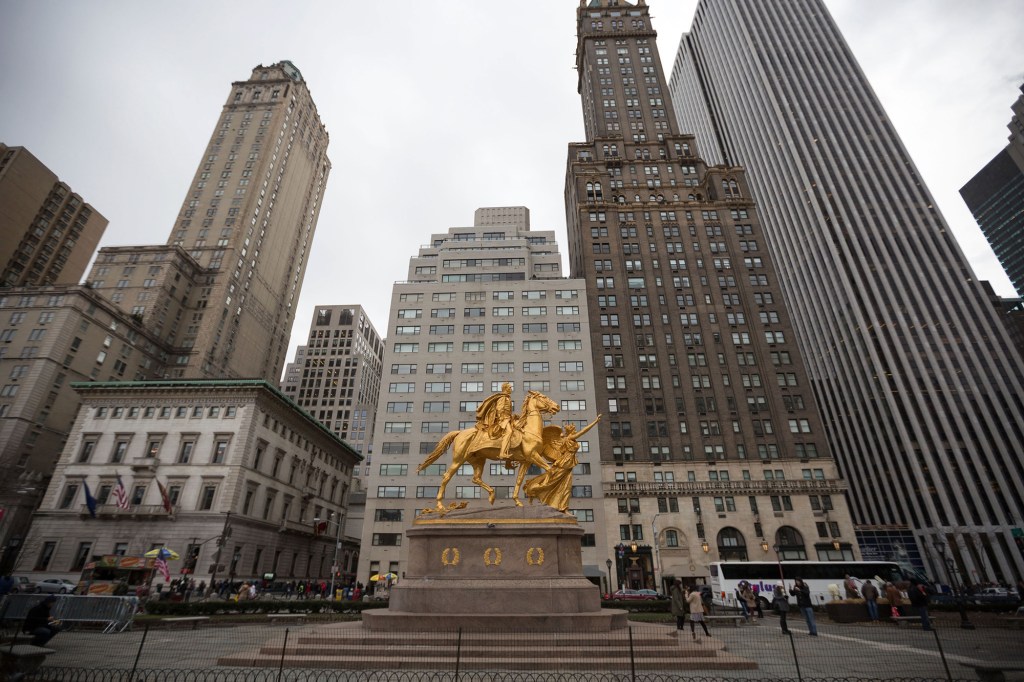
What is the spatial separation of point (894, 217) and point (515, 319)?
92.4m

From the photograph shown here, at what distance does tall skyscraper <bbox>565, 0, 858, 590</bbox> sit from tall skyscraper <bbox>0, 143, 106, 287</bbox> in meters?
91.5

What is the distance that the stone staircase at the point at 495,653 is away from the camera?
41.1 ft

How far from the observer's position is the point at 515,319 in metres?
71.4

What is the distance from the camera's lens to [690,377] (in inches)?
2645

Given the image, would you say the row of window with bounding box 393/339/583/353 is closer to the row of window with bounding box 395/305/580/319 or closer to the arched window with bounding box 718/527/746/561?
the row of window with bounding box 395/305/580/319

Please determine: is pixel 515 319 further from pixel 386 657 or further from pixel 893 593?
pixel 386 657

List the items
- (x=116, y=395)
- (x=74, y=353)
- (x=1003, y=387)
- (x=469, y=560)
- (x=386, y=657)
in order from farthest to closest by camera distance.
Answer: (x=1003, y=387) → (x=74, y=353) → (x=116, y=395) → (x=469, y=560) → (x=386, y=657)

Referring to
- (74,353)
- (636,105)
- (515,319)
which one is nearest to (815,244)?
(636,105)

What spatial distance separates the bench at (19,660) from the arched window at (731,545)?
5893cm

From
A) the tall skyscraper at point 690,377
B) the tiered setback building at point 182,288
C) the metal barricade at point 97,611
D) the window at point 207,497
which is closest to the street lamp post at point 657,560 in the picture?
the tall skyscraper at point 690,377

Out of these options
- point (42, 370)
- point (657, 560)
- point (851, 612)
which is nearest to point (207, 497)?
point (42, 370)

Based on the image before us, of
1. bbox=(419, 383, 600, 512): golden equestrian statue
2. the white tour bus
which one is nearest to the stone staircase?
bbox=(419, 383, 600, 512): golden equestrian statue

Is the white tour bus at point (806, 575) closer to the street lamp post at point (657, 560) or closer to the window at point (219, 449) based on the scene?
the street lamp post at point (657, 560)

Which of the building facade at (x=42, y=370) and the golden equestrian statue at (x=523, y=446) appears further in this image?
the building facade at (x=42, y=370)
